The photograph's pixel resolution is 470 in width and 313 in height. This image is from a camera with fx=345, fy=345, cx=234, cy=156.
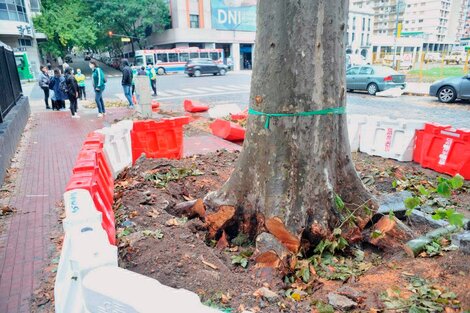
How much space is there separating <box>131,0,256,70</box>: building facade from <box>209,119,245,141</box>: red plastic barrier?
38724mm

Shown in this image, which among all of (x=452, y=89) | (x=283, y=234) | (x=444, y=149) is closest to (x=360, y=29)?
(x=452, y=89)

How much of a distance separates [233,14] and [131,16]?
14.4 meters

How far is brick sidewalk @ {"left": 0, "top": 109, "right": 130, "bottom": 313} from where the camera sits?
3.38 meters

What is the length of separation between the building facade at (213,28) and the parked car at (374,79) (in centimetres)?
2887

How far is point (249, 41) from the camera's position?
51094 mm

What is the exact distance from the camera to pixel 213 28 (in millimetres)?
48594

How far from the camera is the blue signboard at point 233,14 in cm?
4875

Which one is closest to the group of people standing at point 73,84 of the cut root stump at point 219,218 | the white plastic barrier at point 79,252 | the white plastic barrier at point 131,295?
the cut root stump at point 219,218

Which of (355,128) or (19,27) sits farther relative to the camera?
(19,27)

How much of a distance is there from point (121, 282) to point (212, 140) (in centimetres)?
753

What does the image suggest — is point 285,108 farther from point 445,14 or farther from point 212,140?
point 445,14

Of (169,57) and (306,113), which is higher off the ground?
(306,113)

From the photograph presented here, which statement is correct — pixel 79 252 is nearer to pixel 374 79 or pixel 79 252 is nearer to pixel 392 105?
pixel 392 105

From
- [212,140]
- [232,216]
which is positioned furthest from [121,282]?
[212,140]
